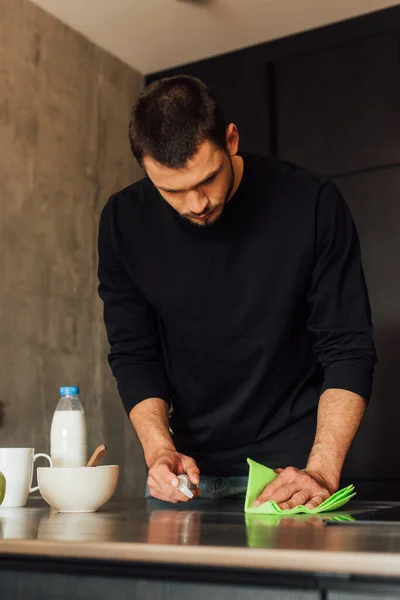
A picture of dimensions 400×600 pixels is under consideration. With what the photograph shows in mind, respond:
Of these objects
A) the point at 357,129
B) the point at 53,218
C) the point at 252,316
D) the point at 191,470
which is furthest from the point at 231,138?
the point at 357,129

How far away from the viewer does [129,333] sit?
→ 61.4 inches

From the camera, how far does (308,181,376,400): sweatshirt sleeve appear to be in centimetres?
134

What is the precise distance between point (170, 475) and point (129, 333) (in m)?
0.48

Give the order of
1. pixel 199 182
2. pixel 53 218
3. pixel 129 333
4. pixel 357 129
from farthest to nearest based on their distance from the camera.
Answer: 1. pixel 357 129
2. pixel 53 218
3. pixel 129 333
4. pixel 199 182

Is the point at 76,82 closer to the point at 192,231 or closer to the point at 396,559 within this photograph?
the point at 192,231

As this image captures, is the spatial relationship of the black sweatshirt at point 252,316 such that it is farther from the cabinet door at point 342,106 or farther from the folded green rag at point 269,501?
the cabinet door at point 342,106

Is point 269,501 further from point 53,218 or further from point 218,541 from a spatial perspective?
point 53,218

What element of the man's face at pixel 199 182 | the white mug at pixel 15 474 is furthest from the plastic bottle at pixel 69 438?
the man's face at pixel 199 182

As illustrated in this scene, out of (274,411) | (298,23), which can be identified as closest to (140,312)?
(274,411)

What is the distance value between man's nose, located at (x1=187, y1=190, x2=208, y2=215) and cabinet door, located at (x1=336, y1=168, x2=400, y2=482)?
1716 millimetres

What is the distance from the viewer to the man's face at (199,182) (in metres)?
1.23

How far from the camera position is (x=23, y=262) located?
2623 millimetres

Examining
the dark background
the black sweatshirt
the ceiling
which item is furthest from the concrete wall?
the black sweatshirt

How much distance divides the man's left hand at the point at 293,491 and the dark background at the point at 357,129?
182 cm
